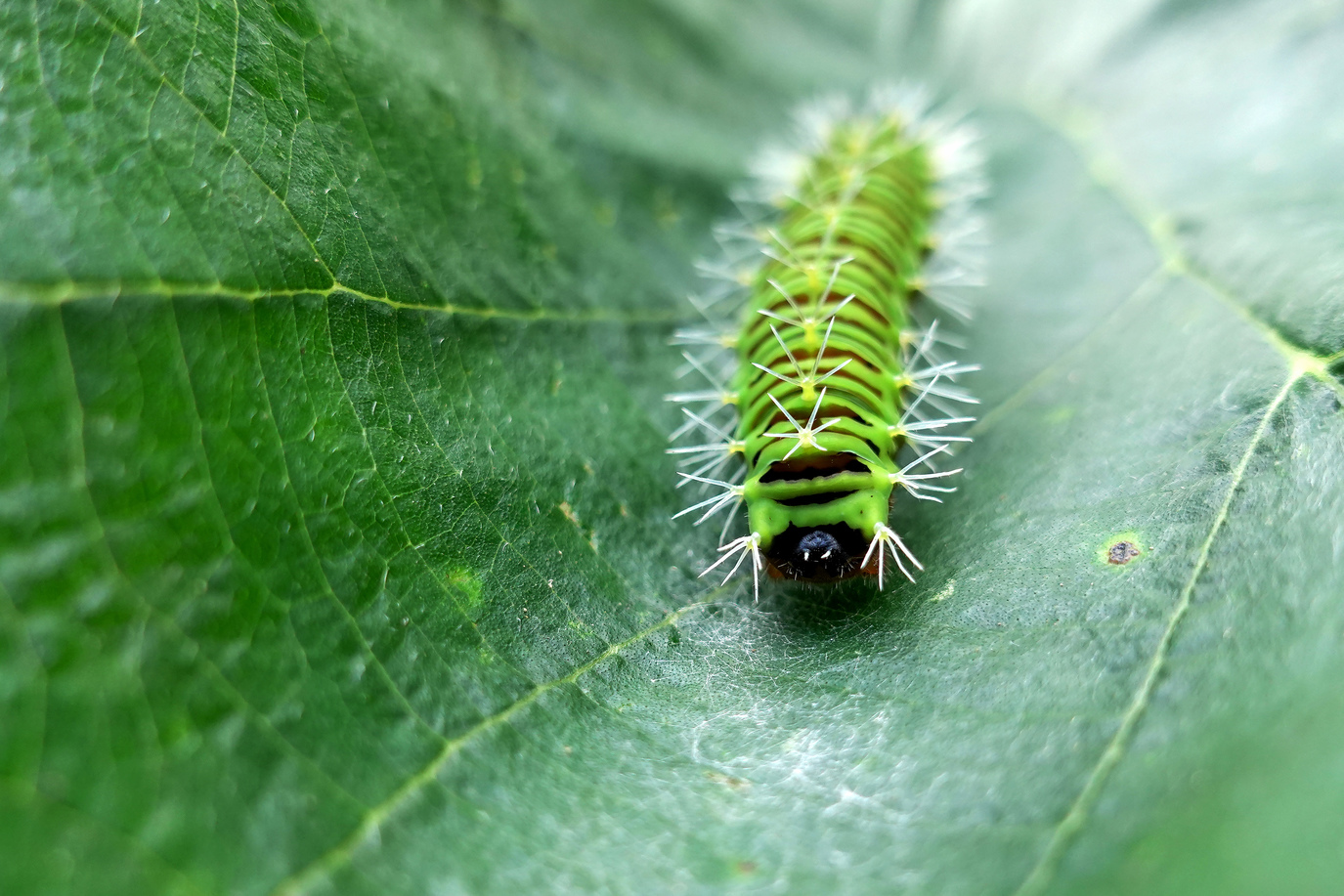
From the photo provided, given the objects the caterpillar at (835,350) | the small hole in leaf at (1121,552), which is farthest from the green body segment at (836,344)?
the small hole in leaf at (1121,552)

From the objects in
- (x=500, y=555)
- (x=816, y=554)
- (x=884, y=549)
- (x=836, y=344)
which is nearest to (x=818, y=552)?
(x=816, y=554)

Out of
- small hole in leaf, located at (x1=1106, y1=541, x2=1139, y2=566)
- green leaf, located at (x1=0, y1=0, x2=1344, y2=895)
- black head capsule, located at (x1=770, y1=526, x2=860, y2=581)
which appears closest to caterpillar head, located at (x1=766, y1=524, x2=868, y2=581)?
black head capsule, located at (x1=770, y1=526, x2=860, y2=581)

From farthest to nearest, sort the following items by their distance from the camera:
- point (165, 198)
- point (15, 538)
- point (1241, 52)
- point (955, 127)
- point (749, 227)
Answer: point (955, 127)
point (749, 227)
point (1241, 52)
point (165, 198)
point (15, 538)

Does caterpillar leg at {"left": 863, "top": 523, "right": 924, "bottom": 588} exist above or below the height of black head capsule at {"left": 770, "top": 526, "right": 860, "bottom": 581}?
above

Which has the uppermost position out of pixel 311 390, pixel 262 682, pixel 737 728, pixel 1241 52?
pixel 1241 52

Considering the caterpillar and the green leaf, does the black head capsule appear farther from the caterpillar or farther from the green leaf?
the green leaf

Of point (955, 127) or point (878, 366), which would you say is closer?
point (878, 366)

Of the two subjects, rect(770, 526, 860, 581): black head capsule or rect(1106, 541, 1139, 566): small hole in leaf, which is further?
rect(770, 526, 860, 581): black head capsule

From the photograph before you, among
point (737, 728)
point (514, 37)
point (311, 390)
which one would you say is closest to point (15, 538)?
point (311, 390)

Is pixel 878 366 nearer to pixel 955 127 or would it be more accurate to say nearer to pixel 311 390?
pixel 311 390
